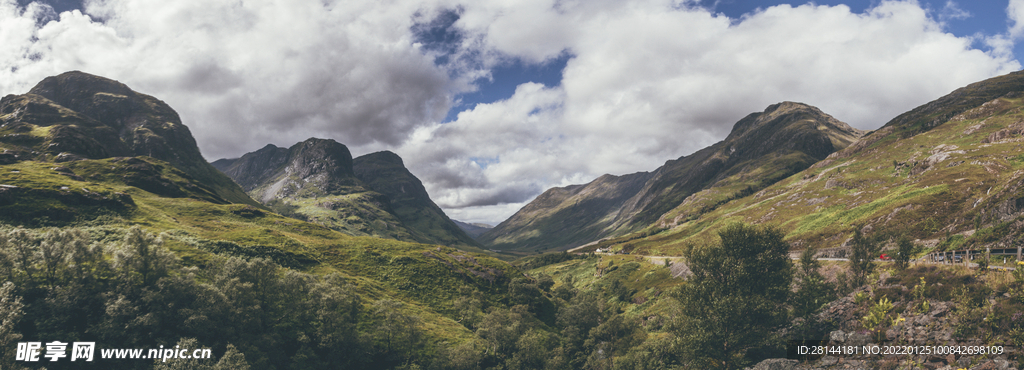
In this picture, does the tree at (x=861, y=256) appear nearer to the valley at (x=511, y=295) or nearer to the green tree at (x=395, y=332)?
the valley at (x=511, y=295)

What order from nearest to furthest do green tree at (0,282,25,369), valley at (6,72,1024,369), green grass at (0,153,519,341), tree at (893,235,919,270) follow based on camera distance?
green tree at (0,282,25,369) → valley at (6,72,1024,369) → tree at (893,235,919,270) → green grass at (0,153,519,341)

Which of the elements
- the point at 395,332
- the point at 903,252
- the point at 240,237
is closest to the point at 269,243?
the point at 240,237

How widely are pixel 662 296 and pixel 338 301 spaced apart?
9000 centimetres

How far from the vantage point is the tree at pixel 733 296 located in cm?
5244

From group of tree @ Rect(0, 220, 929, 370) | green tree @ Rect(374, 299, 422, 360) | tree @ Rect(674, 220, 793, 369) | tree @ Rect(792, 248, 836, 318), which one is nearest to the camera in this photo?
group of tree @ Rect(0, 220, 929, 370)

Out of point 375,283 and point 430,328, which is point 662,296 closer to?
point 430,328

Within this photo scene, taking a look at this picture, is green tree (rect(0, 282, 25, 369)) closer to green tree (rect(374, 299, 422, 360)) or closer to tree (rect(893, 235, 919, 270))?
green tree (rect(374, 299, 422, 360))

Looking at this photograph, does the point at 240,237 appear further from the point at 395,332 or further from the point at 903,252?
the point at 903,252

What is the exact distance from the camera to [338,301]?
6950 centimetres

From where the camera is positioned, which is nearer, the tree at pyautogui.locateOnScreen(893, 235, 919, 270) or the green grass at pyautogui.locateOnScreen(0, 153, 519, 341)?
Result: the tree at pyautogui.locateOnScreen(893, 235, 919, 270)

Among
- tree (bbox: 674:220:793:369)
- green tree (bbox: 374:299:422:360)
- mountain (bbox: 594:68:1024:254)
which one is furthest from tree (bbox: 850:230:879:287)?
green tree (bbox: 374:299:422:360)

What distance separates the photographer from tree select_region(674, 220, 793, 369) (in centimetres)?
5244

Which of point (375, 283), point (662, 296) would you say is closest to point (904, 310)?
point (662, 296)

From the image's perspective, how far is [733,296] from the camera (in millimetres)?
54281
